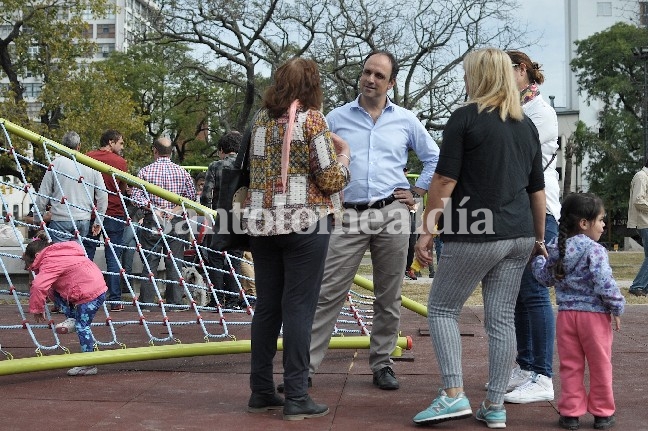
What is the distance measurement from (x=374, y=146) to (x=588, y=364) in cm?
176

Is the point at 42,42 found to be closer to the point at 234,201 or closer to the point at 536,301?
the point at 234,201

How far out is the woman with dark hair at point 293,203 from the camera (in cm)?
479

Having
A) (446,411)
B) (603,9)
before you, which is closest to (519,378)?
(446,411)

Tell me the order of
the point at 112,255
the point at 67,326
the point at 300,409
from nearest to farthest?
the point at 300,409 → the point at 67,326 → the point at 112,255

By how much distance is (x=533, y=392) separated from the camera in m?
5.32

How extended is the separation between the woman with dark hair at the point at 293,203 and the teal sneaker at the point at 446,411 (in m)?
0.57

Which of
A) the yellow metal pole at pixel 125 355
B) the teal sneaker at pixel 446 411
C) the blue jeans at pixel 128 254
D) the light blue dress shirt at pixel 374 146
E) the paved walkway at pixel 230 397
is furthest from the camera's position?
the blue jeans at pixel 128 254

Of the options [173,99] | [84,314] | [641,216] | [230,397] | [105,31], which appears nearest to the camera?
[230,397]

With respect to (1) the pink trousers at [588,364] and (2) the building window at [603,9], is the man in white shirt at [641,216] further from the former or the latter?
(2) the building window at [603,9]

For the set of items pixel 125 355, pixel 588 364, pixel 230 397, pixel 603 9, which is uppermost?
pixel 603 9

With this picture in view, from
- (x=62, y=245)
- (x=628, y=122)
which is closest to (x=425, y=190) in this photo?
(x=62, y=245)

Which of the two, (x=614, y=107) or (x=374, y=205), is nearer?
(x=374, y=205)

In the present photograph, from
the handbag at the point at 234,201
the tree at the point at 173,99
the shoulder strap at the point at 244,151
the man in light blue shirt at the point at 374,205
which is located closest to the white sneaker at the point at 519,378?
the man in light blue shirt at the point at 374,205

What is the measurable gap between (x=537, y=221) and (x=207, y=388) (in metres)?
2.13
